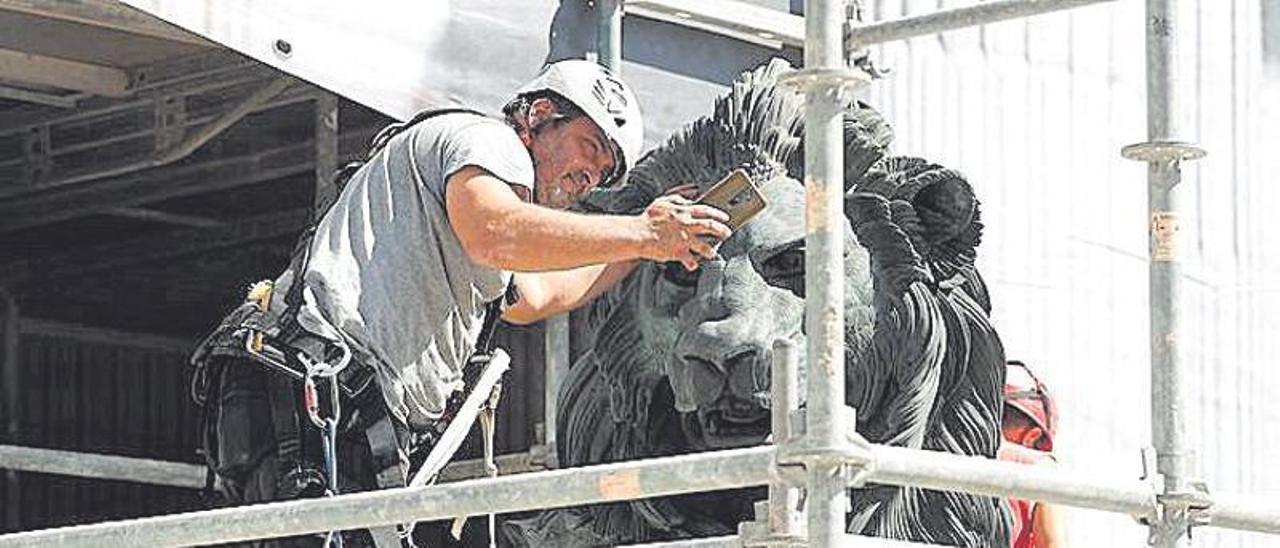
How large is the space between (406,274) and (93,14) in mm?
1392

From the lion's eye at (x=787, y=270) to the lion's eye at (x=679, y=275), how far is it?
4.9 inches

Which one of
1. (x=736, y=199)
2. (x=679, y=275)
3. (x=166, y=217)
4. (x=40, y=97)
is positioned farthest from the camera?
(x=166, y=217)

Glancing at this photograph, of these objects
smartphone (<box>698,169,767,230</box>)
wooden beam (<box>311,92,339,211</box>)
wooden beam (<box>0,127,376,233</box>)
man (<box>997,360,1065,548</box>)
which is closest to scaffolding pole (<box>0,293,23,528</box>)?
wooden beam (<box>0,127,376,233</box>)

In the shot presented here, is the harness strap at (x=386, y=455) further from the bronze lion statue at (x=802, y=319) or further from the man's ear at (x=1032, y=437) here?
the man's ear at (x=1032, y=437)

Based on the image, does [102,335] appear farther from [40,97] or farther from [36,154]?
[40,97]

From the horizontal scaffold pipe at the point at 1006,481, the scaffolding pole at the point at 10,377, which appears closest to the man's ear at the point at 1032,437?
the horizontal scaffold pipe at the point at 1006,481

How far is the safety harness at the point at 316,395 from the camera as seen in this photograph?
555 cm

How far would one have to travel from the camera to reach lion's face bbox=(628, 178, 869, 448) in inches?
217

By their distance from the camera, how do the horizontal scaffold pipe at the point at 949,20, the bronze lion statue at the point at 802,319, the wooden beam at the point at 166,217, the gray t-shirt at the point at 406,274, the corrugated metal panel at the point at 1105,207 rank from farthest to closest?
the wooden beam at the point at 166,217 → the corrugated metal panel at the point at 1105,207 → the bronze lion statue at the point at 802,319 → the gray t-shirt at the point at 406,274 → the horizontal scaffold pipe at the point at 949,20

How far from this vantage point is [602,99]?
19.1 ft

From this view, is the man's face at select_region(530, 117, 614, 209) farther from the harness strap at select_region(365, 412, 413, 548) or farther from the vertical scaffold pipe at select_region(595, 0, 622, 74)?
the vertical scaffold pipe at select_region(595, 0, 622, 74)

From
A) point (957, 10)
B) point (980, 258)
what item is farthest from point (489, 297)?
point (980, 258)

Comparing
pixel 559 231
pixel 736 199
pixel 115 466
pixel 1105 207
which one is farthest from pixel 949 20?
pixel 1105 207

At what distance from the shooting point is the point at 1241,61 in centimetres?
887
